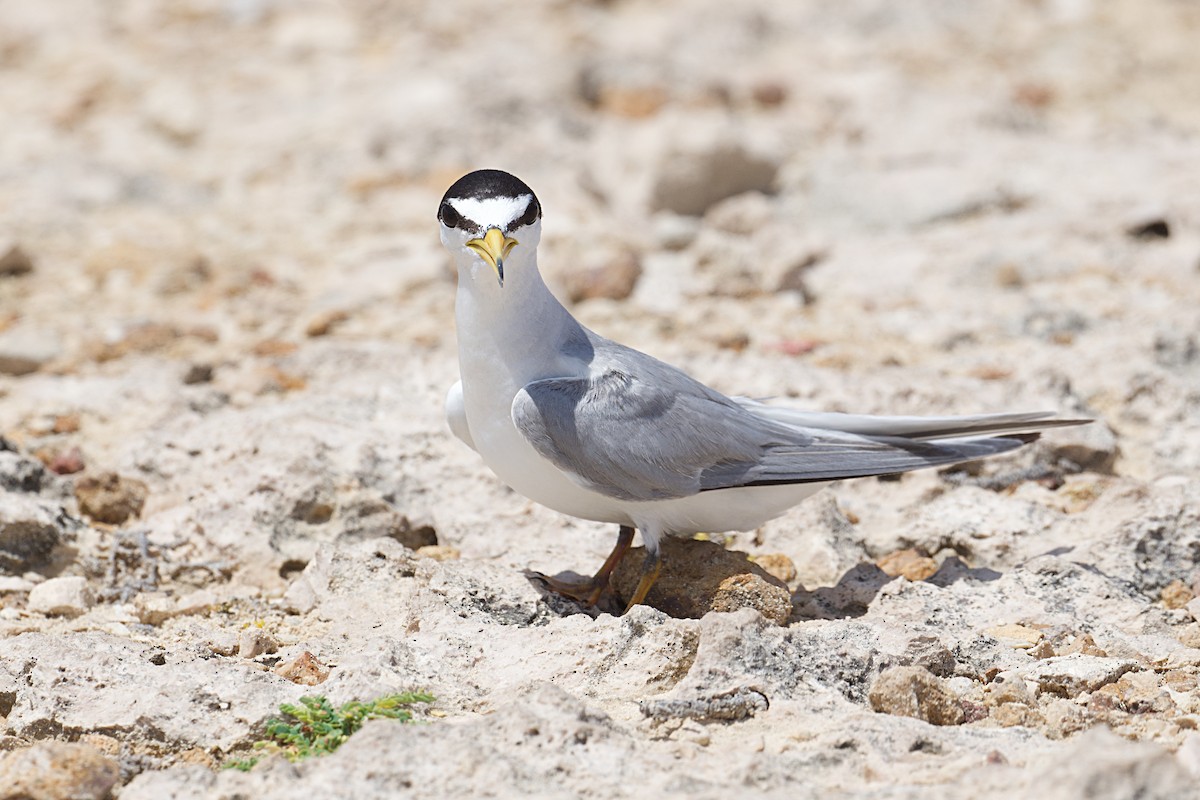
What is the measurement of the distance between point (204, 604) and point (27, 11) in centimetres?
819

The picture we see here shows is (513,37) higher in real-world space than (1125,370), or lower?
higher

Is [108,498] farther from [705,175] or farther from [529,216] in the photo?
[705,175]

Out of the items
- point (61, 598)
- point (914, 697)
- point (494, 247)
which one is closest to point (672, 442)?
point (494, 247)

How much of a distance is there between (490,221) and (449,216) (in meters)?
0.16

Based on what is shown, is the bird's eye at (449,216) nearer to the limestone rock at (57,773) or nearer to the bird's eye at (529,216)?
the bird's eye at (529,216)

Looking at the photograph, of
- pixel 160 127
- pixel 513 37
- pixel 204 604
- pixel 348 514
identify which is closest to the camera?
pixel 204 604

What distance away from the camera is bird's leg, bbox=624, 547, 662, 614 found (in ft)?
14.3

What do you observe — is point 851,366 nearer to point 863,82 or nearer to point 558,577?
point 558,577

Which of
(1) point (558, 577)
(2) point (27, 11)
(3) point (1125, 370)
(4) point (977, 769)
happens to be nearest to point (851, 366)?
(3) point (1125, 370)

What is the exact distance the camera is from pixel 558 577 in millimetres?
4668

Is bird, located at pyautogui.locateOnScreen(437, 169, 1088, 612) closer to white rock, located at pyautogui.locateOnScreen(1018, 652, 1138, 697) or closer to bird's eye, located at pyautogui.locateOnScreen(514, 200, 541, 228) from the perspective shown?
bird's eye, located at pyautogui.locateOnScreen(514, 200, 541, 228)

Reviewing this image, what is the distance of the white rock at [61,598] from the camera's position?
4.46 meters

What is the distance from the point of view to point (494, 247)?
4.19m

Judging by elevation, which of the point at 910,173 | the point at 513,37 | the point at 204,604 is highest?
the point at 513,37
